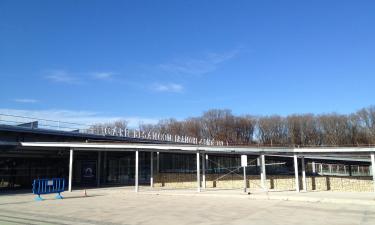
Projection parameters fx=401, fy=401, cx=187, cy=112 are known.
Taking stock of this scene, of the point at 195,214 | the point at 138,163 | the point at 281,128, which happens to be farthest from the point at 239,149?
the point at 281,128

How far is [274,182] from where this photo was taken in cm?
3281

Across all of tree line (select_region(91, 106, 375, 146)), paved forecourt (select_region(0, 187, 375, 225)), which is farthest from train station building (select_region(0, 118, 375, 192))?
tree line (select_region(91, 106, 375, 146))

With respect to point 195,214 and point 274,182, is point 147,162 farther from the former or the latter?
point 195,214

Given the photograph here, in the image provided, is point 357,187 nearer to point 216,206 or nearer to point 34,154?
point 216,206

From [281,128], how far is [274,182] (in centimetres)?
6808

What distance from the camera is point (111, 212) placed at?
18.3 meters

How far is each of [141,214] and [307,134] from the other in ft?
269

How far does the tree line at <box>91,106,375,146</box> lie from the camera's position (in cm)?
8600

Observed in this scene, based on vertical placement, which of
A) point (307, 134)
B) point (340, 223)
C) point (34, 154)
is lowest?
point (340, 223)

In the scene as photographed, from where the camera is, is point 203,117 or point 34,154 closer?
point 34,154

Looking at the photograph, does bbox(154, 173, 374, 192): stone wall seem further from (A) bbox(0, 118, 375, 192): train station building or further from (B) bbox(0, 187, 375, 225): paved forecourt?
(B) bbox(0, 187, 375, 225): paved forecourt

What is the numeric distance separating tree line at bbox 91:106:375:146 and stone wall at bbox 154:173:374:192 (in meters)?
47.4

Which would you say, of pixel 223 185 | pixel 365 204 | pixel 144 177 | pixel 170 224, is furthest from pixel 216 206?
pixel 144 177

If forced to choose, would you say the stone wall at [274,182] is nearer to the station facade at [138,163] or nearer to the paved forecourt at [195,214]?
the station facade at [138,163]
